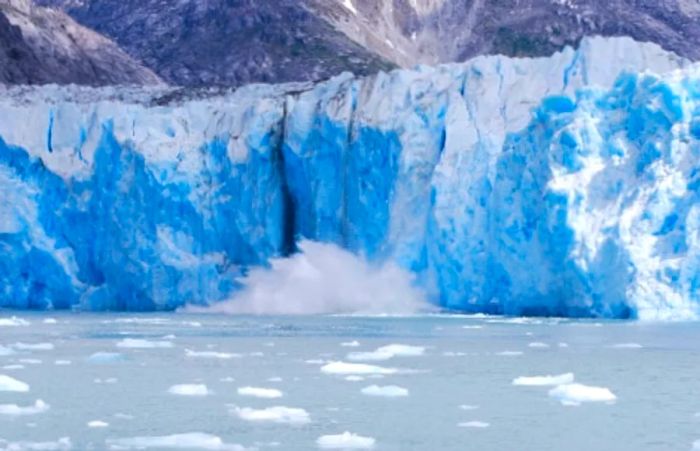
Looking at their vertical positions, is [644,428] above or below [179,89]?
below

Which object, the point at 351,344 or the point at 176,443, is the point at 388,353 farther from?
the point at 176,443

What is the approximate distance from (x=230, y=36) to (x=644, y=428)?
60347 mm

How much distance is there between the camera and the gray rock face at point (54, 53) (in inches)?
2229

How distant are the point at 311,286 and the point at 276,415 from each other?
17058 millimetres

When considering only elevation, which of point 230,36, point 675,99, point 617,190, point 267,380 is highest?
point 230,36

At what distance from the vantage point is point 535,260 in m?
23.9

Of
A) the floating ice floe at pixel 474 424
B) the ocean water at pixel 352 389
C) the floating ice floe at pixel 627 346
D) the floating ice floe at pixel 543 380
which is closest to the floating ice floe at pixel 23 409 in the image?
the ocean water at pixel 352 389

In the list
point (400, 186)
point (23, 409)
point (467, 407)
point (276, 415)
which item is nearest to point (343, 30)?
point (400, 186)

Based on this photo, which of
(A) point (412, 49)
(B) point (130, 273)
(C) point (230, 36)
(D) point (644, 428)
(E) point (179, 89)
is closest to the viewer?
(D) point (644, 428)

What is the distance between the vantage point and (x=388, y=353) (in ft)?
53.9

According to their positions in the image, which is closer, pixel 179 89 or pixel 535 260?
pixel 535 260

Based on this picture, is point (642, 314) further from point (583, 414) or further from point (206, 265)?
point (583, 414)

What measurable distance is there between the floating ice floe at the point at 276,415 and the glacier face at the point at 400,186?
12.0 meters

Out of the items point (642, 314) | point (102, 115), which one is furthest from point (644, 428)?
point (102, 115)
